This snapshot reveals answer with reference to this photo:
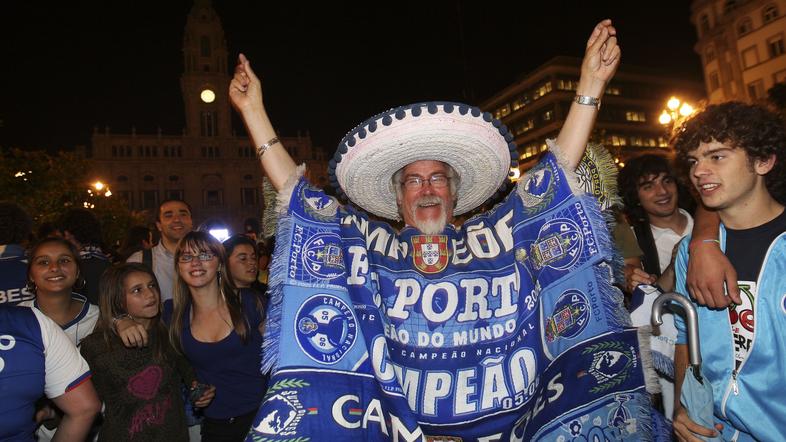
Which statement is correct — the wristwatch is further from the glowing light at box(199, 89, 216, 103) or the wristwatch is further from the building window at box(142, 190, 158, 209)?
the glowing light at box(199, 89, 216, 103)

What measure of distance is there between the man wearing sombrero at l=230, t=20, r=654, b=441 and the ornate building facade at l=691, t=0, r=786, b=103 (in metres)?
37.8

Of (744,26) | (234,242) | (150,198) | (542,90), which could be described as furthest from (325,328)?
(150,198)

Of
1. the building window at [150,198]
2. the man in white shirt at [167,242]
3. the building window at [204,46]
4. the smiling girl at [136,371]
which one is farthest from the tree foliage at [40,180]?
the building window at [204,46]

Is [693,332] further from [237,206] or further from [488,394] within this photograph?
[237,206]

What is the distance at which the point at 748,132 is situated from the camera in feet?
7.34

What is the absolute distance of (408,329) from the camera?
2807 mm

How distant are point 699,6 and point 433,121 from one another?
45492 millimetres

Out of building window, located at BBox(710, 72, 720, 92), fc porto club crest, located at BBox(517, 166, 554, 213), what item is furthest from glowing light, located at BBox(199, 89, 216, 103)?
fc porto club crest, located at BBox(517, 166, 554, 213)

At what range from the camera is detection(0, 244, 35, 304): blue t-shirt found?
4012 mm

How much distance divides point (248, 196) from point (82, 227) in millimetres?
59086

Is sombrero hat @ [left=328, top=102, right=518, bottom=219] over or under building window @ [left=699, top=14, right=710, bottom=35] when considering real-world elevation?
under

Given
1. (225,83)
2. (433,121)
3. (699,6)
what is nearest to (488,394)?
(433,121)

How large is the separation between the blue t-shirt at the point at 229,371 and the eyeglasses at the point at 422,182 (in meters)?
1.61

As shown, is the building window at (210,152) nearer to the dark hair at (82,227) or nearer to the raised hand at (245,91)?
the dark hair at (82,227)
